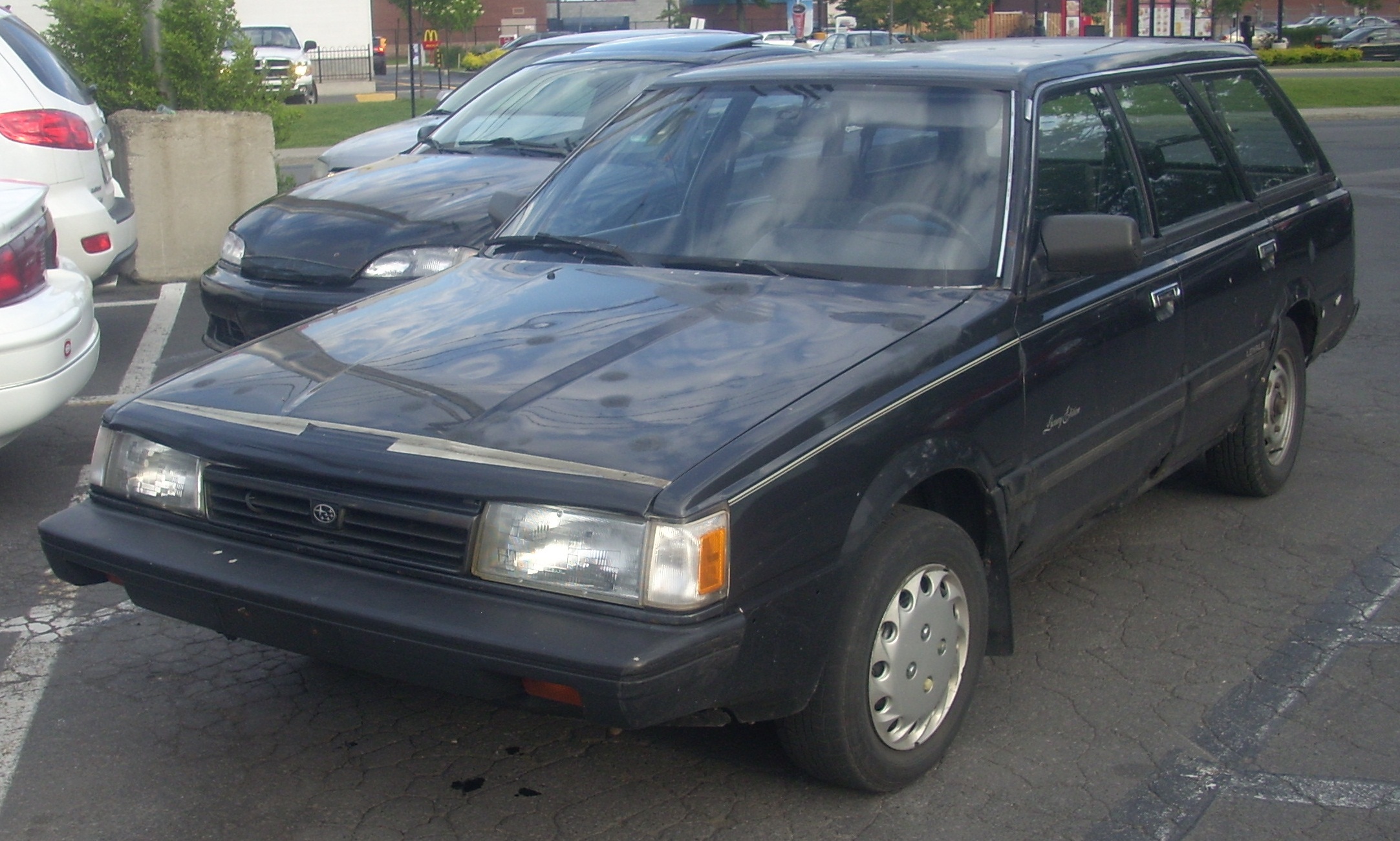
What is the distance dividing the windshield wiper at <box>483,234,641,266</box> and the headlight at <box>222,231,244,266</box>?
2.77 meters

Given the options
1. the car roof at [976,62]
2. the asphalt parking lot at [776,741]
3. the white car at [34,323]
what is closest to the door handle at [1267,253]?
the car roof at [976,62]

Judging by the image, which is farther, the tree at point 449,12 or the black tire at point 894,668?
the tree at point 449,12

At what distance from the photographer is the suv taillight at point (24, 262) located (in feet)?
16.9

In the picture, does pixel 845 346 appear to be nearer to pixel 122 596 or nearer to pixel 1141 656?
pixel 1141 656

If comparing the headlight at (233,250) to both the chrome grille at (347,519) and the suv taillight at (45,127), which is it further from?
the chrome grille at (347,519)

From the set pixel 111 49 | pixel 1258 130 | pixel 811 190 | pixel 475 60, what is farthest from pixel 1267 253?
pixel 475 60

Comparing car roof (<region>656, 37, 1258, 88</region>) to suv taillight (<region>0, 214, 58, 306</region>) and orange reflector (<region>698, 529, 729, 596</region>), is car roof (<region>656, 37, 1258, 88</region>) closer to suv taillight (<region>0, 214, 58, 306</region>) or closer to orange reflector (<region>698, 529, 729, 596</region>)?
orange reflector (<region>698, 529, 729, 596</region>)

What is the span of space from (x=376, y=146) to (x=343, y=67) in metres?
38.1

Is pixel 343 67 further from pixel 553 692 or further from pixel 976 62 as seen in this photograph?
pixel 553 692

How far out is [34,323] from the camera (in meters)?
5.17

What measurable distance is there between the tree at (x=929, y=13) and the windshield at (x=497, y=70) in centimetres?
3637

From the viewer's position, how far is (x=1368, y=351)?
25.5ft

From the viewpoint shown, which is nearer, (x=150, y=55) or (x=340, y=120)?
(x=150, y=55)

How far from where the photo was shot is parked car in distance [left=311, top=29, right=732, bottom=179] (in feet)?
30.6
